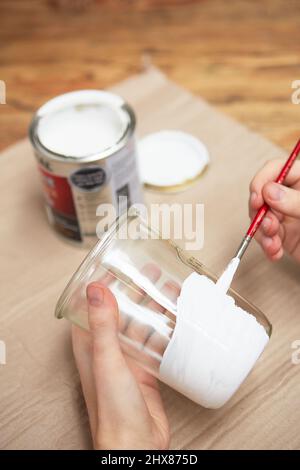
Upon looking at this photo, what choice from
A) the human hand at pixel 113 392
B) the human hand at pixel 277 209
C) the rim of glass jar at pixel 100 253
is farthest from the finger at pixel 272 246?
the human hand at pixel 113 392

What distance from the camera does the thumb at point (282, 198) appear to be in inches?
22.6

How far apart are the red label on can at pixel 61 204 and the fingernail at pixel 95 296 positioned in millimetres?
194

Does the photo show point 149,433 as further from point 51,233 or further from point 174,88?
point 174,88

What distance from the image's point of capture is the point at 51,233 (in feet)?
2.42

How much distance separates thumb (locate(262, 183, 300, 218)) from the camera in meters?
0.57

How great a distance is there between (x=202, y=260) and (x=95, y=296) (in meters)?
0.24

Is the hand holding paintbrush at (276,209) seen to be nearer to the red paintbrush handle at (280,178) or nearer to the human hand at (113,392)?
the red paintbrush handle at (280,178)

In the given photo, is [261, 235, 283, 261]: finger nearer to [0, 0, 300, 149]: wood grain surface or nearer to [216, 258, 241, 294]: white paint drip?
[216, 258, 241, 294]: white paint drip

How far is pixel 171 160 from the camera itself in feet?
2.64

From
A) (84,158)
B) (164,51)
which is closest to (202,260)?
(84,158)

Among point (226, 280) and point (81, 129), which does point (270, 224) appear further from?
point (81, 129)

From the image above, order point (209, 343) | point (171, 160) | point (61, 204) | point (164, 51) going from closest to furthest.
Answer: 1. point (209, 343)
2. point (61, 204)
3. point (171, 160)
4. point (164, 51)
